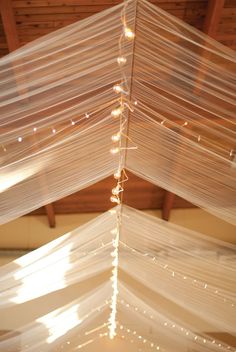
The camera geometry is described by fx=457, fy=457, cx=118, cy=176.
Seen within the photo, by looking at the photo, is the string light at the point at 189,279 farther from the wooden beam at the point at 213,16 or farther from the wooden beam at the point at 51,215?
the wooden beam at the point at 213,16

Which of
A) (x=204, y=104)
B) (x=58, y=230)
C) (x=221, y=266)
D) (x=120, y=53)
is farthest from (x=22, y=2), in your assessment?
(x=58, y=230)

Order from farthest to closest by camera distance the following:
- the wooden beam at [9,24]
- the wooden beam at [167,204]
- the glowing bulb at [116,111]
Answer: the wooden beam at [167,204] < the wooden beam at [9,24] < the glowing bulb at [116,111]

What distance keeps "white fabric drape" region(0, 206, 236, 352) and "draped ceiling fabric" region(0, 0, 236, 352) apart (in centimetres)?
2

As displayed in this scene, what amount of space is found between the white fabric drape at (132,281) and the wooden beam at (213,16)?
173cm

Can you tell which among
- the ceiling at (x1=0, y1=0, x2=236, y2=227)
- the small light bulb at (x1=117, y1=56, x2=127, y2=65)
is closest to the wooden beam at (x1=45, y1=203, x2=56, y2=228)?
the ceiling at (x1=0, y1=0, x2=236, y2=227)

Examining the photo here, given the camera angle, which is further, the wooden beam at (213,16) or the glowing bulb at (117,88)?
the wooden beam at (213,16)

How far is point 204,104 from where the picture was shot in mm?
2840

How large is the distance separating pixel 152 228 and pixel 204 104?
1.83 metres

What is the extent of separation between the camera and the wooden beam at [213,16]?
3.53 meters

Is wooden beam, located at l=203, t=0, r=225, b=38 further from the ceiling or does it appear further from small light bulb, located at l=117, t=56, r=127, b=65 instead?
small light bulb, located at l=117, t=56, r=127, b=65

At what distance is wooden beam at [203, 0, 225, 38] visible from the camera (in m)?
3.53

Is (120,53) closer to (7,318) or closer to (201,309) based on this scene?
(201,309)

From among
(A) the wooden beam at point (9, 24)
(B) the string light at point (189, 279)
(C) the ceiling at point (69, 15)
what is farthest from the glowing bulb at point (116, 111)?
(B) the string light at point (189, 279)

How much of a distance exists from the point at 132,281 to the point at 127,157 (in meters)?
2.96
